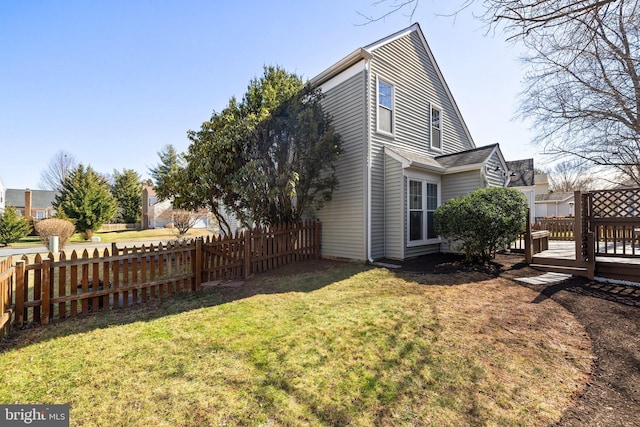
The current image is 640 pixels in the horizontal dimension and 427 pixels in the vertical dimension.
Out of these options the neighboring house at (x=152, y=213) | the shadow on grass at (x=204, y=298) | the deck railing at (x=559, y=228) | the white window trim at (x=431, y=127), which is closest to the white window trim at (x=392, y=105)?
the white window trim at (x=431, y=127)

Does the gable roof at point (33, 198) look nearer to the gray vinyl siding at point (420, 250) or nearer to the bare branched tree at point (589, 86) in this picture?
the gray vinyl siding at point (420, 250)

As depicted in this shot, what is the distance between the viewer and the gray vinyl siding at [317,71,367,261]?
858cm

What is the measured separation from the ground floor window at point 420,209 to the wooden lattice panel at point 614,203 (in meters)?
3.89

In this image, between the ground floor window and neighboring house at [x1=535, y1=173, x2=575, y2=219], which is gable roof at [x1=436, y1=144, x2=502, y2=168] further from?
neighboring house at [x1=535, y1=173, x2=575, y2=219]

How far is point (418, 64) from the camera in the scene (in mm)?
10992

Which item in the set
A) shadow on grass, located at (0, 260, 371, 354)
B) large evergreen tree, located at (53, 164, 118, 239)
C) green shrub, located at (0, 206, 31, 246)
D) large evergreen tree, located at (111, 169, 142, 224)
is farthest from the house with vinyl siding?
large evergreen tree, located at (111, 169, 142, 224)

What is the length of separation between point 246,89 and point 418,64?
697 cm

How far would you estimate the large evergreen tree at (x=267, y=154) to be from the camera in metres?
7.87

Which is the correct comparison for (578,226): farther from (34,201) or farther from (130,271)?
(34,201)

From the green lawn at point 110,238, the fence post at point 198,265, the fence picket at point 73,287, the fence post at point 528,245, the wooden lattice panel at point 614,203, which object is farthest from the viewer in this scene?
the green lawn at point 110,238

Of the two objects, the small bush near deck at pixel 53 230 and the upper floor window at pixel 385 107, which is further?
the small bush near deck at pixel 53 230

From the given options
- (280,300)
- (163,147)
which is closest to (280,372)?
(280,300)

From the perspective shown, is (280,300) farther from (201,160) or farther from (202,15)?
(202,15)

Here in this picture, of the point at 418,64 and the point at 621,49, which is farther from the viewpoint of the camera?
the point at 418,64
